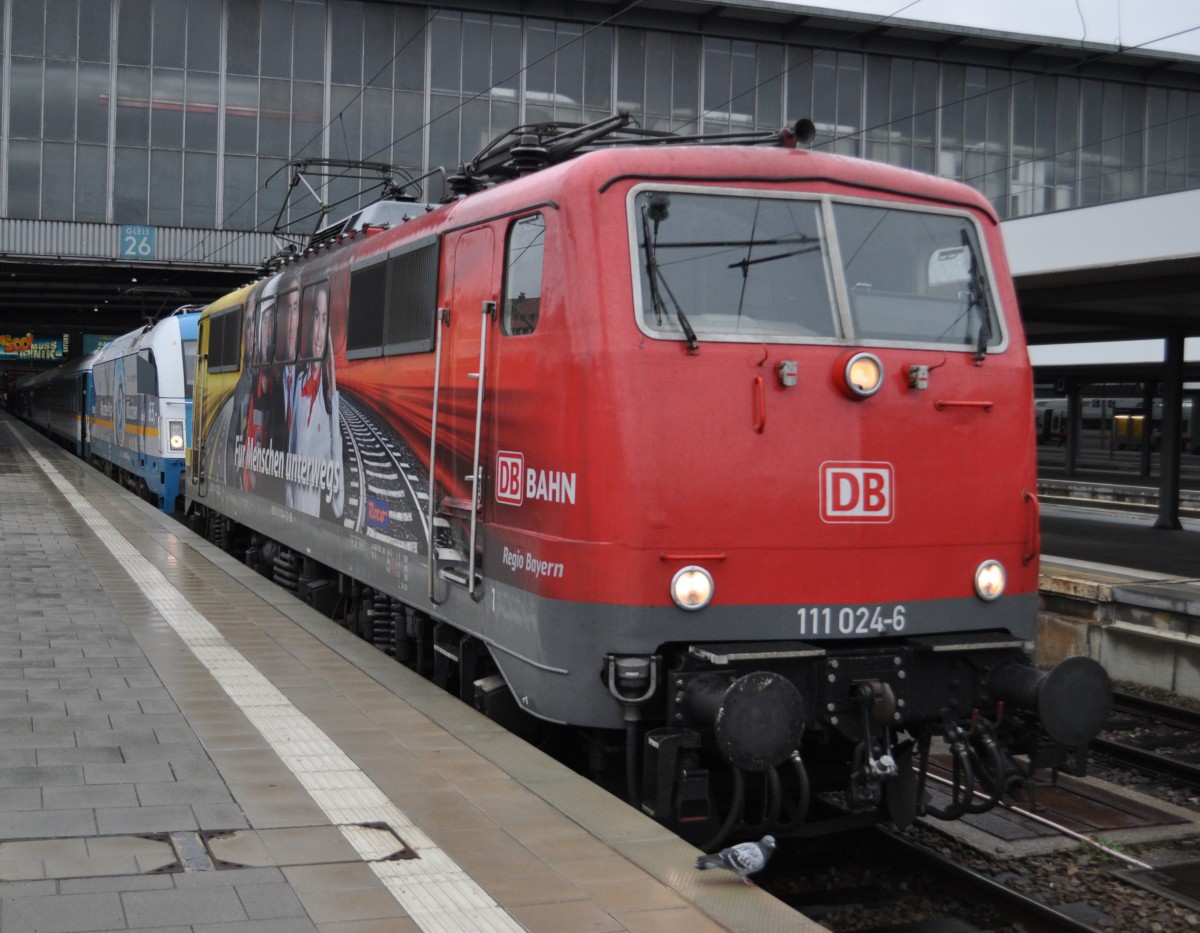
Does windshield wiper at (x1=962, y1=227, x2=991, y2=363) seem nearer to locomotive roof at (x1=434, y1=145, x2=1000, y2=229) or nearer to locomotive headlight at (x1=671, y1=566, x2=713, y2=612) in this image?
locomotive roof at (x1=434, y1=145, x2=1000, y2=229)

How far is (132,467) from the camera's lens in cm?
2561

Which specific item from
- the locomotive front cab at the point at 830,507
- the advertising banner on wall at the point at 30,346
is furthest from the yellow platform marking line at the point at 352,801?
the advertising banner on wall at the point at 30,346

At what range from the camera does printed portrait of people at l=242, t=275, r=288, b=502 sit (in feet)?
37.6

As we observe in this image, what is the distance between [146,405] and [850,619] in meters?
20.1

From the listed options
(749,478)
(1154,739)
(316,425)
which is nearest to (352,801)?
(749,478)

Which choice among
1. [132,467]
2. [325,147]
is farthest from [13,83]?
[132,467]

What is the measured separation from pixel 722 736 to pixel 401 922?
156 cm

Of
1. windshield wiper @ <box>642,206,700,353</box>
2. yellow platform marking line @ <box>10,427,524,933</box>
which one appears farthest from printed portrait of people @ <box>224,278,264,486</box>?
windshield wiper @ <box>642,206,700,353</box>

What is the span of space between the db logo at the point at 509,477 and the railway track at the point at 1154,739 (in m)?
4.30

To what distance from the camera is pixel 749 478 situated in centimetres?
582

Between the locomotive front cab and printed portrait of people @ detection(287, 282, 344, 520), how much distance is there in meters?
4.19

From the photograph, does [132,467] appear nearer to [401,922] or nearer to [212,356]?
[212,356]

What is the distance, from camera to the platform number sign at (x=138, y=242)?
35312mm

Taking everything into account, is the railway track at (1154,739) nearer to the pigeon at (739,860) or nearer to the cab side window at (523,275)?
the pigeon at (739,860)
